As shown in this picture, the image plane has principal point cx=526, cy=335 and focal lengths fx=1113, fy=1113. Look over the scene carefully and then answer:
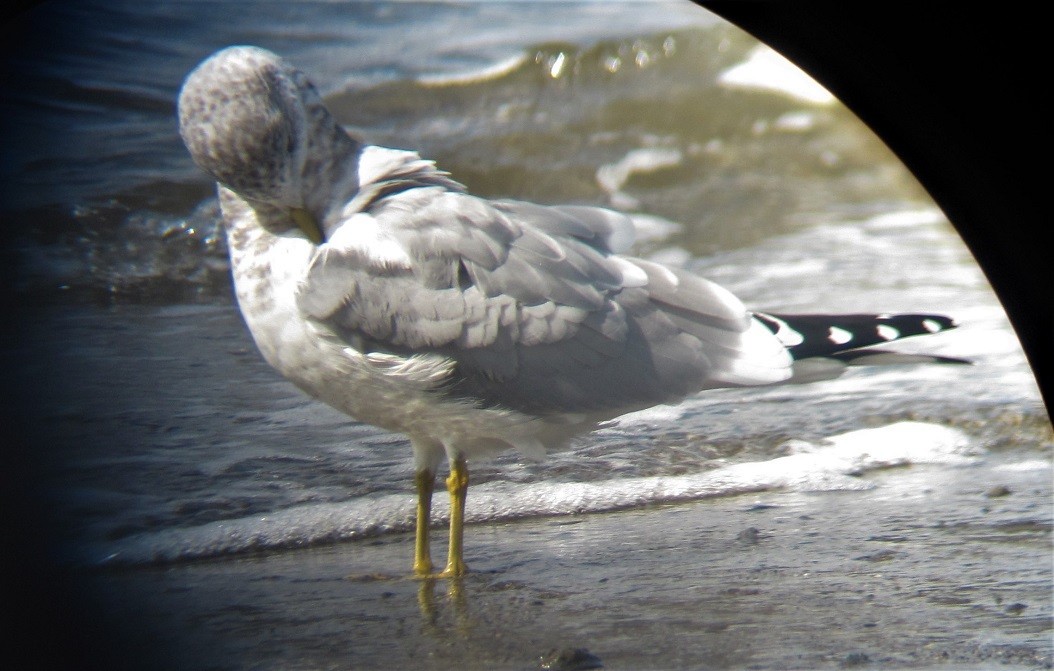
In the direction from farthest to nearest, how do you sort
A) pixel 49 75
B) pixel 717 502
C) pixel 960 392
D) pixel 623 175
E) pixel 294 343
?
Result: pixel 623 175 < pixel 960 392 < pixel 717 502 < pixel 49 75 < pixel 294 343

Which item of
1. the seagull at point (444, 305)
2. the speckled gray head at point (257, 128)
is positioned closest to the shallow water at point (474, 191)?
the seagull at point (444, 305)

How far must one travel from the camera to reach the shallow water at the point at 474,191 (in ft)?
7.24

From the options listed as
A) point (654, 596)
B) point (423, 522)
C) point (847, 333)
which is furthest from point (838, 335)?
point (423, 522)

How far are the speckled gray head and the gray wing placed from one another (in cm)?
13

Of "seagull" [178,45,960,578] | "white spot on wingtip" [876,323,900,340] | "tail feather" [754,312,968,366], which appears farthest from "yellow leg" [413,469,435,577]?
"white spot on wingtip" [876,323,900,340]

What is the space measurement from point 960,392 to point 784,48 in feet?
4.27

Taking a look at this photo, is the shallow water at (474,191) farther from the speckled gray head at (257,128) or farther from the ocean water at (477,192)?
the speckled gray head at (257,128)

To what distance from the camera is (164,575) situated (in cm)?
214

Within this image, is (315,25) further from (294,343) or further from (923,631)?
(923,631)

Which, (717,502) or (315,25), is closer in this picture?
(717,502)

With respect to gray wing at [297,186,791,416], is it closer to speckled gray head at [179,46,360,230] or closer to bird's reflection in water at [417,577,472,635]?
speckled gray head at [179,46,360,230]

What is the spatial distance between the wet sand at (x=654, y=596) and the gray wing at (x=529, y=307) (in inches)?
13.4

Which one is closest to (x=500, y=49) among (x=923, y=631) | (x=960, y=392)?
(x=960, y=392)

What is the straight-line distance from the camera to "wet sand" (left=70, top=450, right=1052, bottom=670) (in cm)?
196
